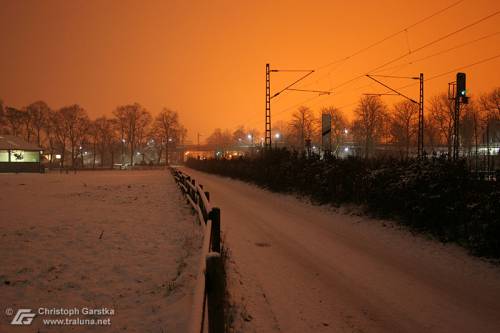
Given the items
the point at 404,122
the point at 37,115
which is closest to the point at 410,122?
the point at 404,122

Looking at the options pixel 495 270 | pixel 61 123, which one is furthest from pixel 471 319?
pixel 61 123

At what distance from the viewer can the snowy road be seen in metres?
4.93

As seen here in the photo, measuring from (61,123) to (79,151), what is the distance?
8.06m

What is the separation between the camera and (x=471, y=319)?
5016 mm

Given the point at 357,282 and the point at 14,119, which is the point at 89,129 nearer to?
the point at 14,119

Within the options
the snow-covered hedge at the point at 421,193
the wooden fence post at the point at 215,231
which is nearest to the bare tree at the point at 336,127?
the snow-covered hedge at the point at 421,193

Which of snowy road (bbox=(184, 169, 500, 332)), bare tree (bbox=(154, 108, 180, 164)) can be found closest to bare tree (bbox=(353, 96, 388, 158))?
bare tree (bbox=(154, 108, 180, 164))

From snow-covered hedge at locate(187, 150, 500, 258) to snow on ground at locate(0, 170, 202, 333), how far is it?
19.1 feet

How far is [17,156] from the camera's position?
55.0 metres

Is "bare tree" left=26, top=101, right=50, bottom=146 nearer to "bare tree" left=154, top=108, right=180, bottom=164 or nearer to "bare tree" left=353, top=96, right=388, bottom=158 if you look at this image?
"bare tree" left=154, top=108, right=180, bottom=164

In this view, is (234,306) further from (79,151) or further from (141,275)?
(79,151)

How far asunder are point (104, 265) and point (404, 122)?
269 ft

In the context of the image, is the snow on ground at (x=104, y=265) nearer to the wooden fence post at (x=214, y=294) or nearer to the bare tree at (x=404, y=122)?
the wooden fence post at (x=214, y=294)

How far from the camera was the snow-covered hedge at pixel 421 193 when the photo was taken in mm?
8051
